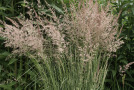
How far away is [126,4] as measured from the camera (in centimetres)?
242

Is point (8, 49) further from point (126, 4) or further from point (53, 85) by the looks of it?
point (126, 4)

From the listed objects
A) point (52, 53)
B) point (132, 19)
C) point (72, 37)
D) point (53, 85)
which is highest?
point (132, 19)

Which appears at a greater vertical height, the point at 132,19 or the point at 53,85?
the point at 132,19

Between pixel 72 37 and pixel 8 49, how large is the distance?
0.93m

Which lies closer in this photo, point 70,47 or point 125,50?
point 70,47

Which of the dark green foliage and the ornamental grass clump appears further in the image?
the dark green foliage

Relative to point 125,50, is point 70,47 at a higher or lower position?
higher

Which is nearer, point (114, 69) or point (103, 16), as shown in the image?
point (103, 16)

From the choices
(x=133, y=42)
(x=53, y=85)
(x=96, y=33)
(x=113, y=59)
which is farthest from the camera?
(x=113, y=59)

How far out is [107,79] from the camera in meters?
2.50

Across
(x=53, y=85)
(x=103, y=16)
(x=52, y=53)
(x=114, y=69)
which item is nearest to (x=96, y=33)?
(x=103, y=16)

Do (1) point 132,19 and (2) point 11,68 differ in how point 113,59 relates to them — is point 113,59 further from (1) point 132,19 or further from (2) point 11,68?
(2) point 11,68

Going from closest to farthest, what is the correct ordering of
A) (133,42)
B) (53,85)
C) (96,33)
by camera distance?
(53,85) < (96,33) < (133,42)

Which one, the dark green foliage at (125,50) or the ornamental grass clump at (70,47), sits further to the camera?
the dark green foliage at (125,50)
